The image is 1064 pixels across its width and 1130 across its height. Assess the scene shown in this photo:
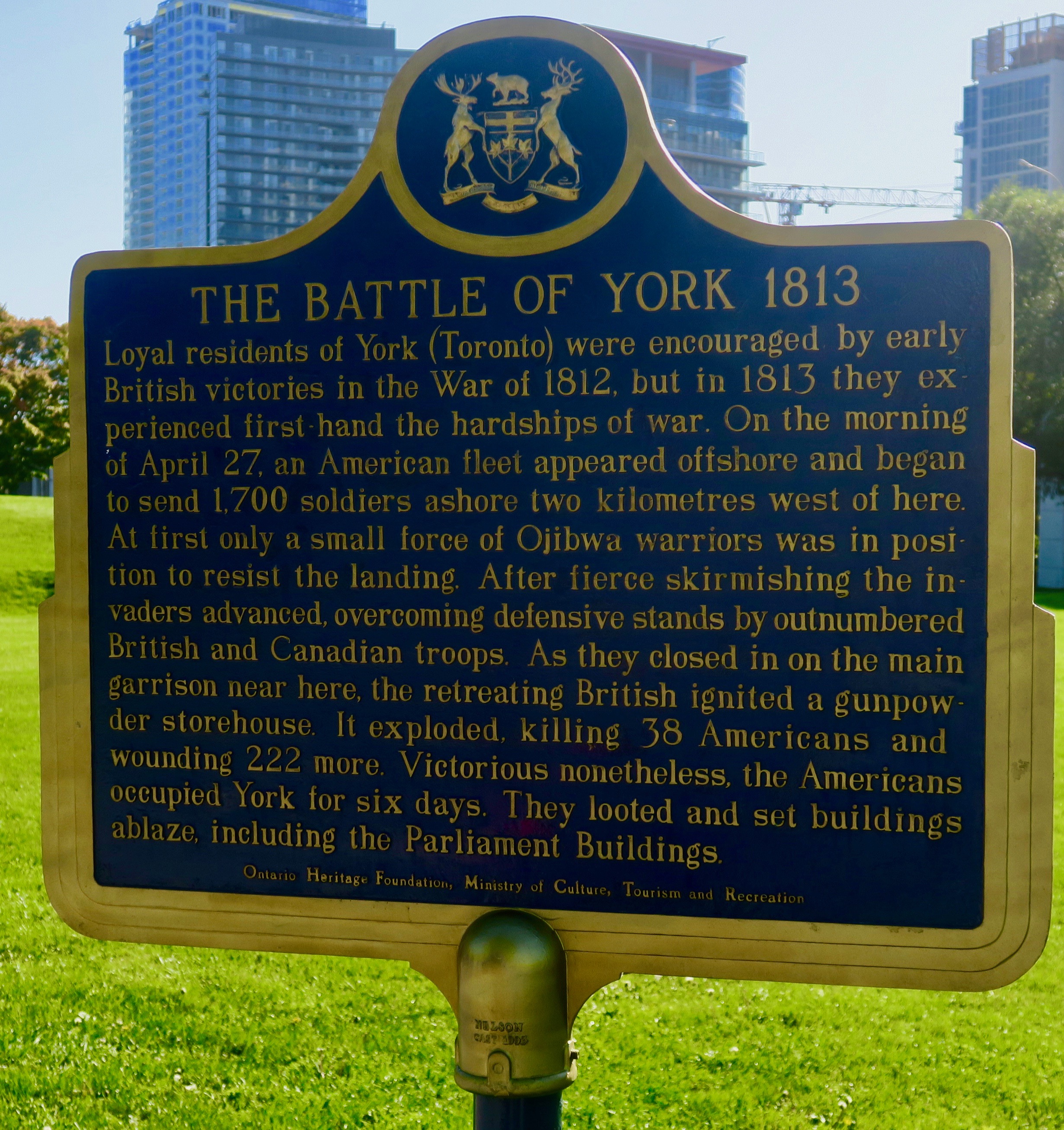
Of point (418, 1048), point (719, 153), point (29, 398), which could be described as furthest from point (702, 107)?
point (418, 1048)

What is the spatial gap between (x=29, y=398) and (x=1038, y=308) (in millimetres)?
26716

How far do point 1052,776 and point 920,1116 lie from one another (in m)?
1.87

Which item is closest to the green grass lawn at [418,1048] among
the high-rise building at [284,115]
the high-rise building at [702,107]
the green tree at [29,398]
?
the green tree at [29,398]

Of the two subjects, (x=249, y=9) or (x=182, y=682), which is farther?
(x=249, y=9)

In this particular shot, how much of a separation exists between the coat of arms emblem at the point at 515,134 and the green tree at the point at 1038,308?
23533 mm

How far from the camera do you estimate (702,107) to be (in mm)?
111062

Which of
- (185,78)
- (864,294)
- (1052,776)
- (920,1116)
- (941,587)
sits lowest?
(920,1116)

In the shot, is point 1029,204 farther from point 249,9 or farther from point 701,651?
point 249,9

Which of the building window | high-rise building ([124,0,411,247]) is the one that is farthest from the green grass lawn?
the building window

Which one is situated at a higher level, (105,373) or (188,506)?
(105,373)

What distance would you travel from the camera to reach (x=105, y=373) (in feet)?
9.59

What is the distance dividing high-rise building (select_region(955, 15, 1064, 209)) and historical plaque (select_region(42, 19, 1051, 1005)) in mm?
128051

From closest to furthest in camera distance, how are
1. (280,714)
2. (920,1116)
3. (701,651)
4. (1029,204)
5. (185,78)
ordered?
(701,651) → (280,714) → (920,1116) → (1029,204) → (185,78)

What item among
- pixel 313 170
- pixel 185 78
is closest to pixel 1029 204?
pixel 313 170
